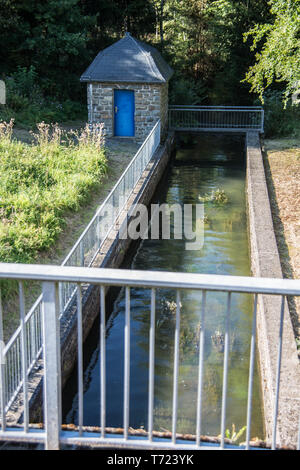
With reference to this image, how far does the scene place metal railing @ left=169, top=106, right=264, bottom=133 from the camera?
2208 centimetres

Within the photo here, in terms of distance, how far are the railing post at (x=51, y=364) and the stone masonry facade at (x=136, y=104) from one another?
16888mm

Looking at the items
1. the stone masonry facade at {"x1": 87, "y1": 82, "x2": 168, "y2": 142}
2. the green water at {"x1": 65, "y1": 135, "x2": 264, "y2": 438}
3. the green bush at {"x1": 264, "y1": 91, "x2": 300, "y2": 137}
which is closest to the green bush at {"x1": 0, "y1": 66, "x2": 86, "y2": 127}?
the stone masonry facade at {"x1": 87, "y1": 82, "x2": 168, "y2": 142}

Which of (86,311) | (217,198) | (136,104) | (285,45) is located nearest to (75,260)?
(86,311)

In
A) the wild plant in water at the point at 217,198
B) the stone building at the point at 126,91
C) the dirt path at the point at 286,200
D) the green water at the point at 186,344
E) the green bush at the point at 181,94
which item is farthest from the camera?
the green bush at the point at 181,94

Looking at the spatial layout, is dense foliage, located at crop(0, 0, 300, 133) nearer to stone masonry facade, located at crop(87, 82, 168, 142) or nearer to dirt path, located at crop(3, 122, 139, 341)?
stone masonry facade, located at crop(87, 82, 168, 142)

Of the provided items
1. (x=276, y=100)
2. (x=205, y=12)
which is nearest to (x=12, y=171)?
(x=276, y=100)

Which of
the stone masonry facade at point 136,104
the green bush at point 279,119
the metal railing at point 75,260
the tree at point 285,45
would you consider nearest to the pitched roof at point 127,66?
the stone masonry facade at point 136,104

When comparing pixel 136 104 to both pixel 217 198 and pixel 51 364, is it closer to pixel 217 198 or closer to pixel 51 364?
pixel 217 198

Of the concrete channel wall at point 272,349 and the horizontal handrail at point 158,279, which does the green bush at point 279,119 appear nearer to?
the concrete channel wall at point 272,349

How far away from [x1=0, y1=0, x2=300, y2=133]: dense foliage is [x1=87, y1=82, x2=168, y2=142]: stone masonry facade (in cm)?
176

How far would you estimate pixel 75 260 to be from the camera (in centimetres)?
824

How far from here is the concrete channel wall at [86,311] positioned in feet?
19.1

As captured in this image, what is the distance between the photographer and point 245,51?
81.8 feet
